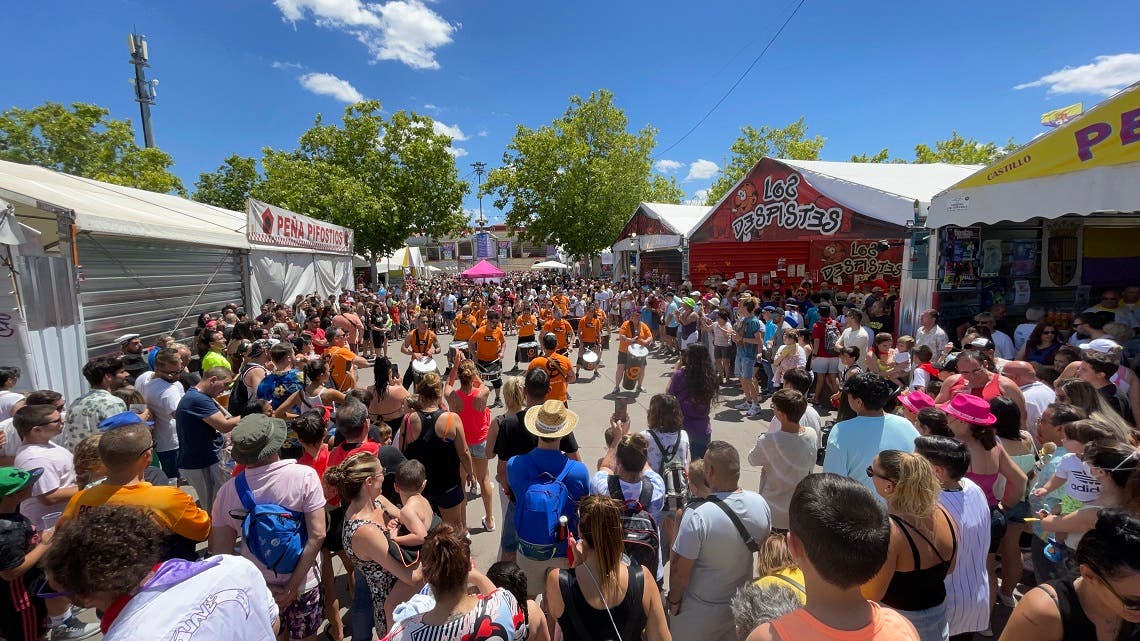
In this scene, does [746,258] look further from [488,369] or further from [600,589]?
[600,589]

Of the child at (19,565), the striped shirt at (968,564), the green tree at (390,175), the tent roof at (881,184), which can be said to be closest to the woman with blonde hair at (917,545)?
the striped shirt at (968,564)

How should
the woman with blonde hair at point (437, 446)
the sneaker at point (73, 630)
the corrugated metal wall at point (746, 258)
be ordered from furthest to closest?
1. the corrugated metal wall at point (746, 258)
2. the woman with blonde hair at point (437, 446)
3. the sneaker at point (73, 630)

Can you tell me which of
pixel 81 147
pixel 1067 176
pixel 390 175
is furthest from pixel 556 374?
pixel 81 147

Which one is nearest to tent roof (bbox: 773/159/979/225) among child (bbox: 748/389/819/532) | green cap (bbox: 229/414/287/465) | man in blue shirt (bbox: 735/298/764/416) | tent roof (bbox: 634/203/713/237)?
man in blue shirt (bbox: 735/298/764/416)

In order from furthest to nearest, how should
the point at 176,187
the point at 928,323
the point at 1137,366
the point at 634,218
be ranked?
the point at 176,187 < the point at 634,218 < the point at 928,323 < the point at 1137,366

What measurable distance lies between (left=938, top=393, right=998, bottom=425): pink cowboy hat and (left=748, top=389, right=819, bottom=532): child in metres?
0.78

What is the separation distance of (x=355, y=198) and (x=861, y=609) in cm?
2269

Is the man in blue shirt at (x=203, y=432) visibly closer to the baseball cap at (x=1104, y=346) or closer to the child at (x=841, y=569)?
the child at (x=841, y=569)

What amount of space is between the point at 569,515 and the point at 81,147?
118 ft

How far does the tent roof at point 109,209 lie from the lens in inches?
225

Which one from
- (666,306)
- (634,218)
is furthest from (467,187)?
(666,306)

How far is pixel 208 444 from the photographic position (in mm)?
4098

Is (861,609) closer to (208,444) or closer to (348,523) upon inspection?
(348,523)

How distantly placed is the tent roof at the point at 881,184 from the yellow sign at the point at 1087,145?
1624 mm
